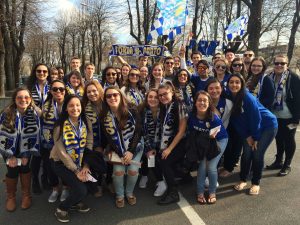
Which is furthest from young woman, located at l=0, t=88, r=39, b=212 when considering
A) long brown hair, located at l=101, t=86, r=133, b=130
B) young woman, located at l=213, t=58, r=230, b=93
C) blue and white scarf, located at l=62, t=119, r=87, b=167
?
young woman, located at l=213, t=58, r=230, b=93

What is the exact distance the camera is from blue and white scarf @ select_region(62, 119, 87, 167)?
3520 millimetres

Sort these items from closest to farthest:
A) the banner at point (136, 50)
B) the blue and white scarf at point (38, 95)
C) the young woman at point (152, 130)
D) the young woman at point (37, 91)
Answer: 1. the young woman at point (152, 130)
2. the young woman at point (37, 91)
3. the blue and white scarf at point (38, 95)
4. the banner at point (136, 50)

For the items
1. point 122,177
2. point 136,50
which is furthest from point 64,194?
point 136,50

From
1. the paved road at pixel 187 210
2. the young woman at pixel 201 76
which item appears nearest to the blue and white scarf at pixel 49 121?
the paved road at pixel 187 210

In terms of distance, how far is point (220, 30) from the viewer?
29.9m

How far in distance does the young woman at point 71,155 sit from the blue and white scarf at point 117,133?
0.33 m

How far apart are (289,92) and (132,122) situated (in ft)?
8.77

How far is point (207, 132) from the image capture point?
383cm

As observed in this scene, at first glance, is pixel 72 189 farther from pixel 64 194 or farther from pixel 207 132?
pixel 207 132

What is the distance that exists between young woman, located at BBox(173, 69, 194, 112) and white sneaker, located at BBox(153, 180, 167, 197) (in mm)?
1320

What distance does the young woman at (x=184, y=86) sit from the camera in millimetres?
4703

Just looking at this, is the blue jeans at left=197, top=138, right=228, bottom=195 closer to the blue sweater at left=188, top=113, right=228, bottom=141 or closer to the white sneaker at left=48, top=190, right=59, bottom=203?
the blue sweater at left=188, top=113, right=228, bottom=141

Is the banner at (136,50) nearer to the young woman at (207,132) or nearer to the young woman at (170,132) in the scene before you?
the young woman at (170,132)

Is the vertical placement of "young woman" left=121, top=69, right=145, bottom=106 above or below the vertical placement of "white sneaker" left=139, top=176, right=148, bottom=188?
above
